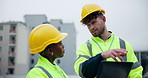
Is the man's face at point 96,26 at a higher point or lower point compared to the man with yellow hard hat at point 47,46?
higher

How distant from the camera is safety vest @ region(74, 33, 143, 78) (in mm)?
1625

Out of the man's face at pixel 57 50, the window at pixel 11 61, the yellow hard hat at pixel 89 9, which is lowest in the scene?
the window at pixel 11 61

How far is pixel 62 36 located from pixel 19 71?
27.5 meters

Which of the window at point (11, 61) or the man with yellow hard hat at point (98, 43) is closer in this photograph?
the man with yellow hard hat at point (98, 43)

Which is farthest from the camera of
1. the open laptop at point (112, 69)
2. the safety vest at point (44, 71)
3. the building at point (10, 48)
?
the building at point (10, 48)

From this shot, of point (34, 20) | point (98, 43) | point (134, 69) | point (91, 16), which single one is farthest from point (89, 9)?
point (34, 20)

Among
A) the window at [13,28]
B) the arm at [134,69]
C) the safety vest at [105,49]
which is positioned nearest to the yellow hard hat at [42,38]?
the safety vest at [105,49]

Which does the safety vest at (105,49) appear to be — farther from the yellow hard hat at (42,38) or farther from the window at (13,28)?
the window at (13,28)

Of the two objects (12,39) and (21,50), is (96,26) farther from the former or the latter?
(21,50)

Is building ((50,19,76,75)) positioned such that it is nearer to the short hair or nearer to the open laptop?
the short hair

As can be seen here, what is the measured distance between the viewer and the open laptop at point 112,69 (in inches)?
49.9

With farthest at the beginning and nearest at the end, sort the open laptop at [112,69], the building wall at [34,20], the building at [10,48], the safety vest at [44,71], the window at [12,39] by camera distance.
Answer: the building wall at [34,20] < the window at [12,39] < the building at [10,48] < the safety vest at [44,71] < the open laptop at [112,69]

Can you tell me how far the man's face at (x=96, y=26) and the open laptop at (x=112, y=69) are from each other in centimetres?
47

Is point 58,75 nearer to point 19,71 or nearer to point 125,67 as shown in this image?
point 125,67
